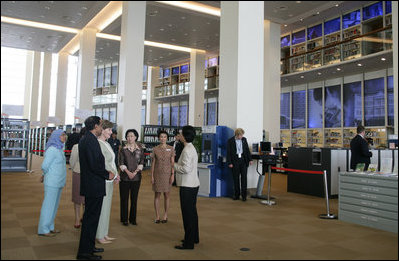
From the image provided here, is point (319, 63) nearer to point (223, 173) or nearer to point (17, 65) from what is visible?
point (223, 173)

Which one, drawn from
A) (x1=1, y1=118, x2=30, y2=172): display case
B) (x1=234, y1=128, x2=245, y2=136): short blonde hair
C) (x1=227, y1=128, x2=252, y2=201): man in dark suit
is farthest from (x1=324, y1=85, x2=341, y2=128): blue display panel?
(x1=1, y1=118, x2=30, y2=172): display case

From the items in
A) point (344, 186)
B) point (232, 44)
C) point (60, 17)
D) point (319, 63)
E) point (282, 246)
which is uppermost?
point (60, 17)

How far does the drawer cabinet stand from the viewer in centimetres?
481

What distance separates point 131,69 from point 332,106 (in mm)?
10655

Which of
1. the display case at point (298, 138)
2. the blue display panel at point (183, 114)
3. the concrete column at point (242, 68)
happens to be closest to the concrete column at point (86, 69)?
the concrete column at point (242, 68)

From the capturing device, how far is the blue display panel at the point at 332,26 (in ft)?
52.2

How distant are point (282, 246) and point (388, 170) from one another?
2.37 metres

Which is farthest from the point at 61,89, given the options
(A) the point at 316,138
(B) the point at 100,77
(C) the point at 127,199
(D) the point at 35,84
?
(C) the point at 127,199

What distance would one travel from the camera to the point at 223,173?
7742mm

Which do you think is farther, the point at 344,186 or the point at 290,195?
the point at 290,195

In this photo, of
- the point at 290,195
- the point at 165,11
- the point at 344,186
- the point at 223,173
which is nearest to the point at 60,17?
the point at 165,11

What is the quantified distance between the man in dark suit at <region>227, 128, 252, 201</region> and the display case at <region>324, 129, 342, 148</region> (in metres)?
10.4

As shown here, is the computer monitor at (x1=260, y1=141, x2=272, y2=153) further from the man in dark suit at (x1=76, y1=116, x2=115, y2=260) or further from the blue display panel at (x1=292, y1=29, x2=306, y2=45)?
the blue display panel at (x1=292, y1=29, x2=306, y2=45)

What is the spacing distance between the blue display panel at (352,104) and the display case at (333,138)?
59cm
